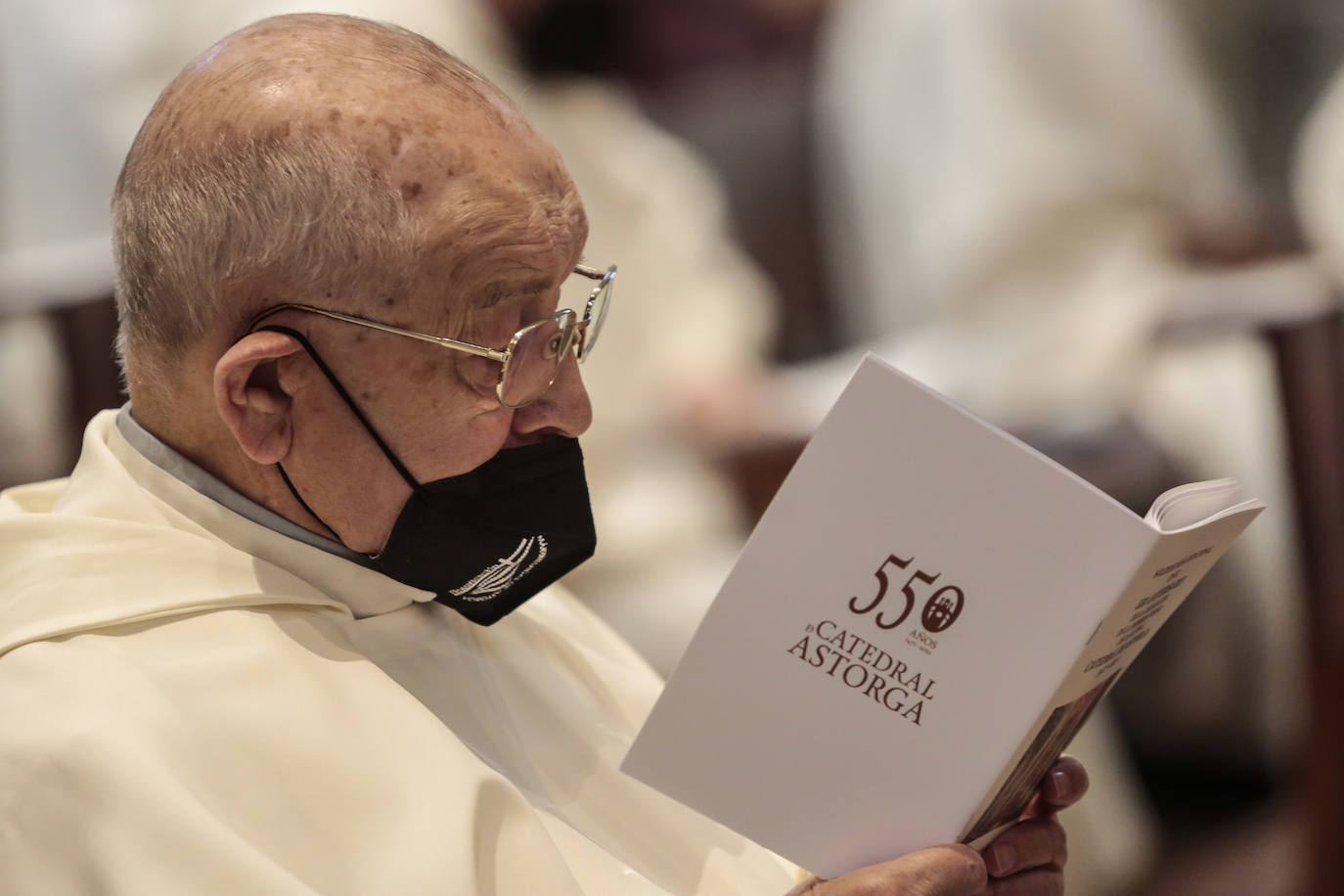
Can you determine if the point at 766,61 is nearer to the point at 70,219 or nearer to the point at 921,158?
the point at 921,158

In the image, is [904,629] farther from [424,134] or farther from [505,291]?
[424,134]

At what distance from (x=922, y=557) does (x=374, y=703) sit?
0.49 metres

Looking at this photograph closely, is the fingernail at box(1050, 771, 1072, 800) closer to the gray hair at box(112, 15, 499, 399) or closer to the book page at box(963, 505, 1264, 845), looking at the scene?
the book page at box(963, 505, 1264, 845)

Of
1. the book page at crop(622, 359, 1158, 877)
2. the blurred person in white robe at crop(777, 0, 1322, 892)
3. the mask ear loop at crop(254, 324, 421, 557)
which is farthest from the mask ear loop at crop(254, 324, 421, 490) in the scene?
the blurred person in white robe at crop(777, 0, 1322, 892)

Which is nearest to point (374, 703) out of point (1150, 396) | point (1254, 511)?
point (1254, 511)

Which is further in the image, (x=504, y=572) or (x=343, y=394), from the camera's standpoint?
(x=504, y=572)

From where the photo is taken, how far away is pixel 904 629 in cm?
132

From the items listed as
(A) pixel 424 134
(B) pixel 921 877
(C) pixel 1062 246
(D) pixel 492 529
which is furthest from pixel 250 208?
(C) pixel 1062 246

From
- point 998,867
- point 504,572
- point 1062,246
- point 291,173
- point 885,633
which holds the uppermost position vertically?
point 291,173

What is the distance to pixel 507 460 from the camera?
147 cm

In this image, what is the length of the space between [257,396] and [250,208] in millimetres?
162

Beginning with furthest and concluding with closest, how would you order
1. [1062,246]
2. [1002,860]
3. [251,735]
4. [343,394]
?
[1062,246] → [1002,860] → [343,394] → [251,735]

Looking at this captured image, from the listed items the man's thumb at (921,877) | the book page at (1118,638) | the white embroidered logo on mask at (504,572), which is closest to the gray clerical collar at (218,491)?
the white embroidered logo on mask at (504,572)

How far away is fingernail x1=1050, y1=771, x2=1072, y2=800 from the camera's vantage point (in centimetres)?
154
